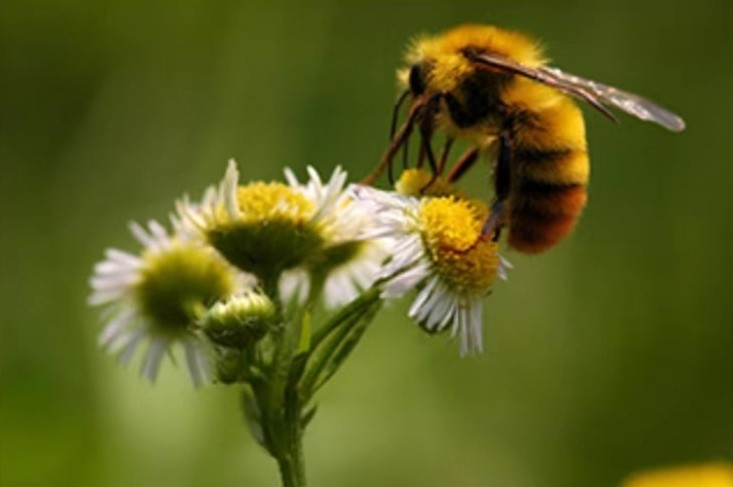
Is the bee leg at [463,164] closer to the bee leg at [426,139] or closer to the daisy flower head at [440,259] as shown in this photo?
the bee leg at [426,139]

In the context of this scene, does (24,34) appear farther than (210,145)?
Yes

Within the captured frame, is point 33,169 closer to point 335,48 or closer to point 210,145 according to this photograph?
point 210,145

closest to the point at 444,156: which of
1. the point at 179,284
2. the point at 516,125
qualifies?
the point at 516,125

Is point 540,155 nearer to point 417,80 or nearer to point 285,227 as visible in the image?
point 417,80

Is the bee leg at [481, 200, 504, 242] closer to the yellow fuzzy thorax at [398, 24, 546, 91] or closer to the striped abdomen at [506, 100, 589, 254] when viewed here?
the striped abdomen at [506, 100, 589, 254]

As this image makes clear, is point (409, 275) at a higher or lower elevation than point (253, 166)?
lower

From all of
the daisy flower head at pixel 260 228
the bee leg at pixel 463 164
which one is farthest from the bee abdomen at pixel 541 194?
the daisy flower head at pixel 260 228

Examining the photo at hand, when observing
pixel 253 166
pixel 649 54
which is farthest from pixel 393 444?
pixel 649 54

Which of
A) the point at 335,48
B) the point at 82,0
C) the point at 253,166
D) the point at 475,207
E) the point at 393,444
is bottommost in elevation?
the point at 393,444
